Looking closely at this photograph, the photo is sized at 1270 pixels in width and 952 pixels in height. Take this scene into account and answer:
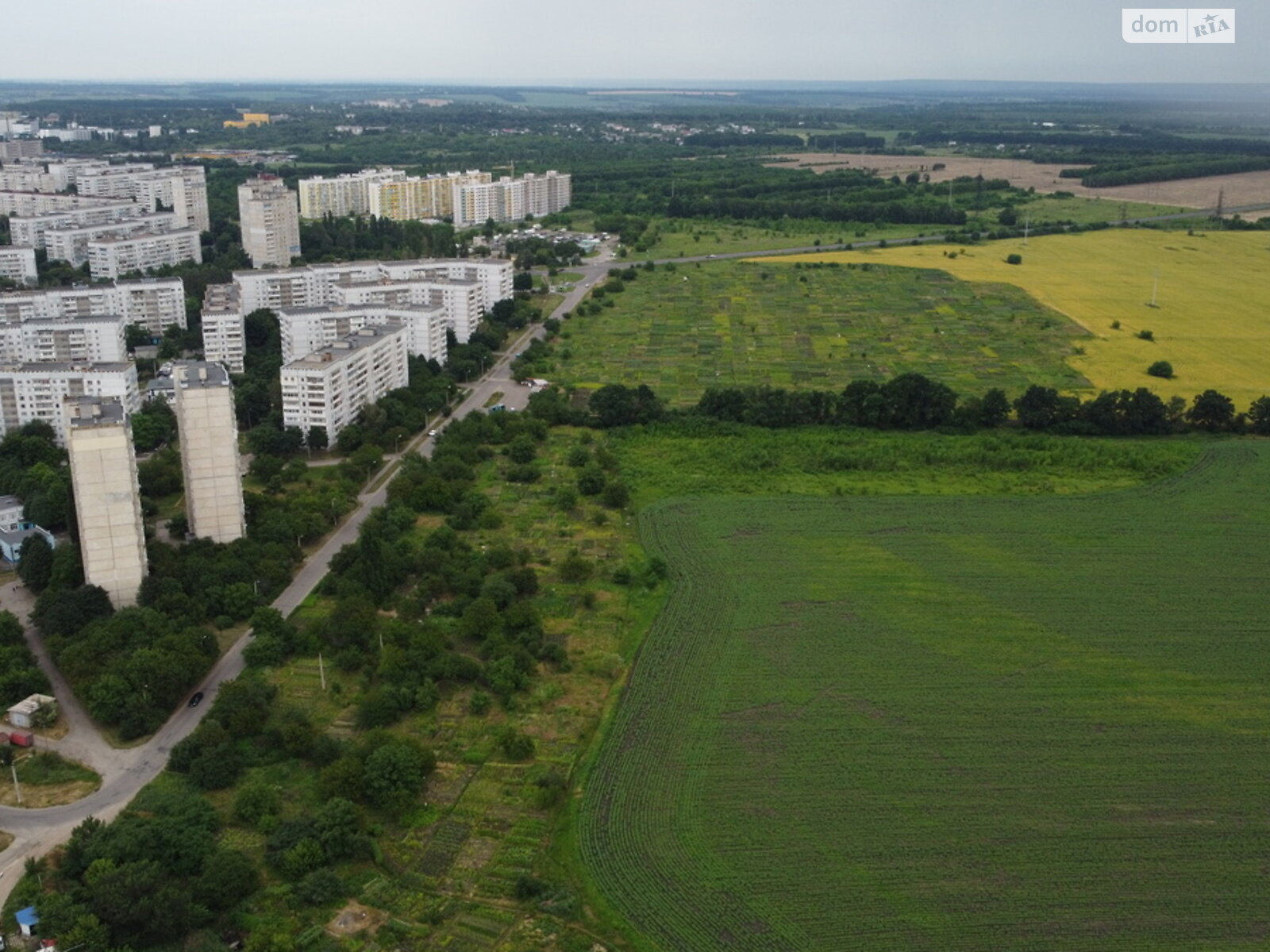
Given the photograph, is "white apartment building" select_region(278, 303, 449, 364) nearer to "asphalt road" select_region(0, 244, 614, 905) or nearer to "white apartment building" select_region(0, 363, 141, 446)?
"white apartment building" select_region(0, 363, 141, 446)

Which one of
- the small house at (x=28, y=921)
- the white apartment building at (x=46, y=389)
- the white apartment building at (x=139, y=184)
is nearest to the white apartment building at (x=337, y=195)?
the white apartment building at (x=139, y=184)

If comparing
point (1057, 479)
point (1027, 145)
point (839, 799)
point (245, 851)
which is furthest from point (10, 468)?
point (1027, 145)

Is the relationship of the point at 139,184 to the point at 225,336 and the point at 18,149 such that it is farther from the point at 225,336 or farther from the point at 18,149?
the point at 225,336

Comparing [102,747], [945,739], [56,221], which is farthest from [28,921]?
[56,221]

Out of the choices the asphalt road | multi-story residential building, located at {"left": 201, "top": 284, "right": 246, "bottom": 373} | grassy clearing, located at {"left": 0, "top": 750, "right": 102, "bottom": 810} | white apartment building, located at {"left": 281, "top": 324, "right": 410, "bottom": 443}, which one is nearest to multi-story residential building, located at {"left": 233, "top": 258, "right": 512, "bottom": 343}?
multi-story residential building, located at {"left": 201, "top": 284, "right": 246, "bottom": 373}

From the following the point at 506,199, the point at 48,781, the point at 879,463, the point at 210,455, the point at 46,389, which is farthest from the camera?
the point at 506,199

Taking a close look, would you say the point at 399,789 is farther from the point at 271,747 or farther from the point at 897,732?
the point at 897,732

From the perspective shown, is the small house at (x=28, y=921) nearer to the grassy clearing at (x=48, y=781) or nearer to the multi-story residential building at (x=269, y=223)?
the grassy clearing at (x=48, y=781)
